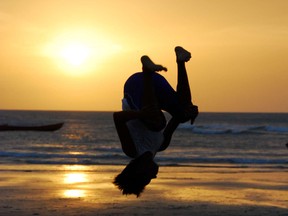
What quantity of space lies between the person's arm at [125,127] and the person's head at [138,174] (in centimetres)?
10

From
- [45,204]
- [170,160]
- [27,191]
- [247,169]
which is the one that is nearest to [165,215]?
[45,204]

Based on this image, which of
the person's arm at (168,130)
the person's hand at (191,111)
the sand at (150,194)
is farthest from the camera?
the sand at (150,194)

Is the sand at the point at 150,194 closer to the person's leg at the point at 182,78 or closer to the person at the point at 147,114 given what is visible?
the person at the point at 147,114

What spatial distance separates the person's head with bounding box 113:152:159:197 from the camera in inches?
212

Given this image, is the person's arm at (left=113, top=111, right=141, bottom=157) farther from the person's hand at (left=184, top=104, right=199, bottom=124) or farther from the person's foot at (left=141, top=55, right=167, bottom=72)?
the person's hand at (left=184, top=104, right=199, bottom=124)

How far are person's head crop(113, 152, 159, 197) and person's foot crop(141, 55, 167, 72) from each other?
0.76 metres

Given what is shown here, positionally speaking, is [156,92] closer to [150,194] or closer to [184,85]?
[184,85]

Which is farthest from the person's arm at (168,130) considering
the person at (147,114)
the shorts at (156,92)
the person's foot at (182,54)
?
the person's foot at (182,54)

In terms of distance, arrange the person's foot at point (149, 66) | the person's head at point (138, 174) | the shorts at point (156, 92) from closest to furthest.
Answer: the person's foot at point (149, 66)
the shorts at point (156, 92)
the person's head at point (138, 174)

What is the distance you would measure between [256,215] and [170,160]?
73.1ft

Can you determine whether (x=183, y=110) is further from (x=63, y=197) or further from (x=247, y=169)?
(x=247, y=169)

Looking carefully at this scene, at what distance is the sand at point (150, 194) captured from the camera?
59.5 ft

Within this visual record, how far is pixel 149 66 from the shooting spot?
5.16 m

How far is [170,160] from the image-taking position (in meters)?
39.7
